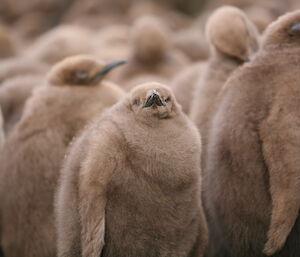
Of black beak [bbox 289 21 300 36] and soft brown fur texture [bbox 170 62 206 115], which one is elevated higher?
black beak [bbox 289 21 300 36]

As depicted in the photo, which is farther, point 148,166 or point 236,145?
point 236,145

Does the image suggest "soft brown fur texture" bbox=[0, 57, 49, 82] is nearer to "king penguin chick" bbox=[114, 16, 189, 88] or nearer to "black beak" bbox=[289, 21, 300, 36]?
"king penguin chick" bbox=[114, 16, 189, 88]

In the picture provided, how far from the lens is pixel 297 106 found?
3029 millimetres

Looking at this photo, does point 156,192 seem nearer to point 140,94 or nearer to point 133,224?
point 133,224

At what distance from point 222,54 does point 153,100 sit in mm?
1045

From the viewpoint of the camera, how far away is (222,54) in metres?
3.96

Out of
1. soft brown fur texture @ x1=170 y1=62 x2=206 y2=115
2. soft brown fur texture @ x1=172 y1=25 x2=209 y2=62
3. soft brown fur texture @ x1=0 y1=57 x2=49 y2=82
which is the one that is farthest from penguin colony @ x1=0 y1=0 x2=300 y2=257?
soft brown fur texture @ x1=172 y1=25 x2=209 y2=62

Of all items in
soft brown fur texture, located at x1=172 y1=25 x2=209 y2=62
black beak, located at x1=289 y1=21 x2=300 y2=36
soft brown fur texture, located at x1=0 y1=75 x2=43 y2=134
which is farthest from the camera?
soft brown fur texture, located at x1=172 y1=25 x2=209 y2=62

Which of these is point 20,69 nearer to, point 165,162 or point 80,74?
point 80,74

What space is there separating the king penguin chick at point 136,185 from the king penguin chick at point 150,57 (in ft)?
8.31

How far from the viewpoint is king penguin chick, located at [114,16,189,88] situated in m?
5.68

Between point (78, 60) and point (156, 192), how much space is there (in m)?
1.21

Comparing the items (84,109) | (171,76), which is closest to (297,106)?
(84,109)

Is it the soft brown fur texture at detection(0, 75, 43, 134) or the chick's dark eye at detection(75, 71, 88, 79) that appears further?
the soft brown fur texture at detection(0, 75, 43, 134)
